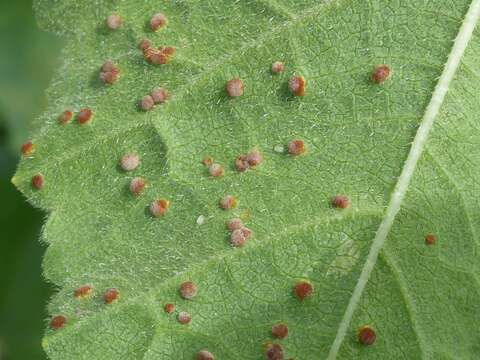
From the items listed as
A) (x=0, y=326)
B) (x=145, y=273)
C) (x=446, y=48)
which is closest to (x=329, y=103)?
(x=446, y=48)

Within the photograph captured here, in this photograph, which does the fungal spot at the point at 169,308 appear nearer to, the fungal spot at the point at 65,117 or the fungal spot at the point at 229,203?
the fungal spot at the point at 229,203

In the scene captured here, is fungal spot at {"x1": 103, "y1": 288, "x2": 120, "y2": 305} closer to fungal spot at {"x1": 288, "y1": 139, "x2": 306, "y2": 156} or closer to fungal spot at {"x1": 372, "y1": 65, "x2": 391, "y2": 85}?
fungal spot at {"x1": 288, "y1": 139, "x2": 306, "y2": 156}

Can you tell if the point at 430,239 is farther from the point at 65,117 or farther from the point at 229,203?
the point at 65,117

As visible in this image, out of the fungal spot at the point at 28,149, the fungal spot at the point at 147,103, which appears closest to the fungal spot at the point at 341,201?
the fungal spot at the point at 147,103

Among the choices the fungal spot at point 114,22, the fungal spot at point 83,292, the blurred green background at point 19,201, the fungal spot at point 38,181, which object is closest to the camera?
the fungal spot at point 83,292

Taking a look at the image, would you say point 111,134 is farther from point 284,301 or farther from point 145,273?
point 284,301

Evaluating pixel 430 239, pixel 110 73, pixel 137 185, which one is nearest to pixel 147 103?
pixel 110 73
